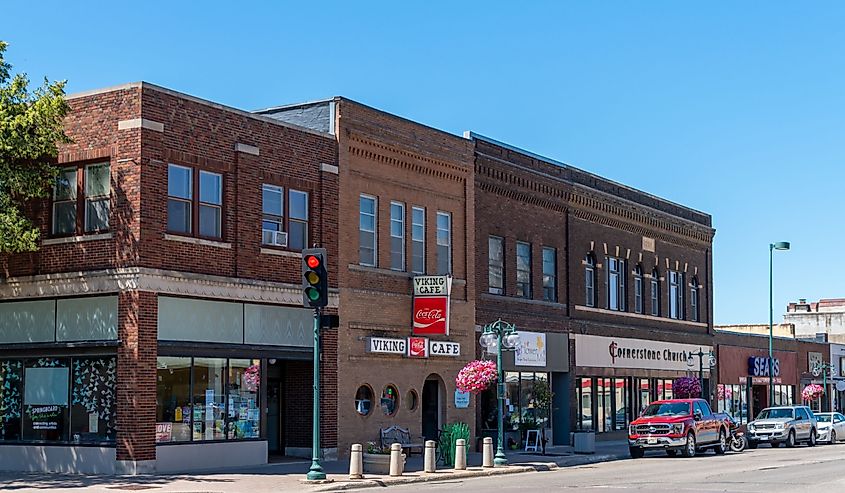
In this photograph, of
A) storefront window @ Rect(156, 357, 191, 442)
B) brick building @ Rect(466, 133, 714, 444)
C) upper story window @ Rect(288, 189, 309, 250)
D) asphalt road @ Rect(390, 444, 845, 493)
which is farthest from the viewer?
brick building @ Rect(466, 133, 714, 444)

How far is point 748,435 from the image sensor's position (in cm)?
4588

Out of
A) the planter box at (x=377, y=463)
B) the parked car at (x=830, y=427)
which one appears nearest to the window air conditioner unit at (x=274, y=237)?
the planter box at (x=377, y=463)

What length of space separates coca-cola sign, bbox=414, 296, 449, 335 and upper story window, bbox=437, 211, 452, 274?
68.7 inches

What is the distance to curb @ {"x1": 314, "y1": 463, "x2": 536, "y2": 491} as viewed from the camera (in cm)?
2412

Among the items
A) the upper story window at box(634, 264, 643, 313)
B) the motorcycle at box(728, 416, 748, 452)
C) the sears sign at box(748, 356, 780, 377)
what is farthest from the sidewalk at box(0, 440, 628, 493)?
the sears sign at box(748, 356, 780, 377)

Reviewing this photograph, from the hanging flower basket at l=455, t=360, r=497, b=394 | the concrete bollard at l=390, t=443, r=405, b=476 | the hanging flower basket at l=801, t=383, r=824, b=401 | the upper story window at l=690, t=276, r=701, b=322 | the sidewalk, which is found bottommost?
the sidewalk

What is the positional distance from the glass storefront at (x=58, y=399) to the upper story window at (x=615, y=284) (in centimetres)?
2457

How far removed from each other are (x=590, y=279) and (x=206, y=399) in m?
21.0

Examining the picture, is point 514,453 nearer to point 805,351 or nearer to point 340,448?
point 340,448

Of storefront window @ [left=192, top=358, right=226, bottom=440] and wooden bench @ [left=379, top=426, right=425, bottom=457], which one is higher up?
storefront window @ [left=192, top=358, right=226, bottom=440]

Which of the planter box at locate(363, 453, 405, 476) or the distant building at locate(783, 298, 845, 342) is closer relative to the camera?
the planter box at locate(363, 453, 405, 476)

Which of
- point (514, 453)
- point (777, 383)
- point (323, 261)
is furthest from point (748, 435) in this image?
point (323, 261)

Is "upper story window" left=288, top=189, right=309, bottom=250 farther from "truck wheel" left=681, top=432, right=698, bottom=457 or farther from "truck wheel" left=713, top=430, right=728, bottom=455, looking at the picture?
"truck wheel" left=713, top=430, right=728, bottom=455

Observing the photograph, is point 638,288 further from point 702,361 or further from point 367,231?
point 367,231
